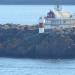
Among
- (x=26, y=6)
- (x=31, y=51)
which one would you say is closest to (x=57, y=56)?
(x=31, y=51)

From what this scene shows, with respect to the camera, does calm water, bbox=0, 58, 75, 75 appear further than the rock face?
No

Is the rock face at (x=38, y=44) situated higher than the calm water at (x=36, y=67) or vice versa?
the rock face at (x=38, y=44)

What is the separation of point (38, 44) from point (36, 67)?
4.54 meters

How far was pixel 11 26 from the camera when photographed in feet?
164

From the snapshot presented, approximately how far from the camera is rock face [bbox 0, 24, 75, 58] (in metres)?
45.8

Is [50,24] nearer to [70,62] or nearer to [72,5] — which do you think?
[70,62]

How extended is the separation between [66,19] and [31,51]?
5.48 m

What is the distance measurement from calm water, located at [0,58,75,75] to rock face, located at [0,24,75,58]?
1.42 metres

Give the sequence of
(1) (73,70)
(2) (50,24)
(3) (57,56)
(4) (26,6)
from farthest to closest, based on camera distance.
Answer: (4) (26,6)
(2) (50,24)
(3) (57,56)
(1) (73,70)

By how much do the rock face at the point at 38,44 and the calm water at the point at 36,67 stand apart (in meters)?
1.42

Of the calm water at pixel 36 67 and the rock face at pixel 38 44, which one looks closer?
the calm water at pixel 36 67

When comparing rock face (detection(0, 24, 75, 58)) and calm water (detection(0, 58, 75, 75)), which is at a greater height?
rock face (detection(0, 24, 75, 58))

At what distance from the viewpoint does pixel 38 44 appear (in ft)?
152

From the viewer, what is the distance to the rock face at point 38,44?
45.8 m
